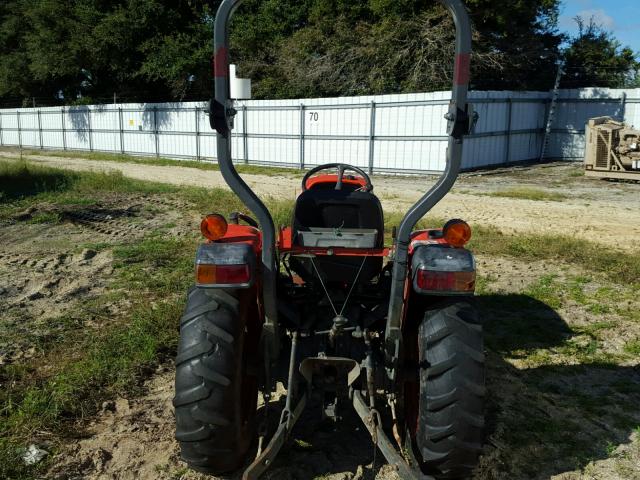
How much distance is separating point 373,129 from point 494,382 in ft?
43.1

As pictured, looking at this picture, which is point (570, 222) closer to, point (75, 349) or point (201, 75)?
point (75, 349)

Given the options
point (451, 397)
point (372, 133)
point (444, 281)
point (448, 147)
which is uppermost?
point (448, 147)

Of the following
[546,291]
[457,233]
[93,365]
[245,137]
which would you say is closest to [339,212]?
[457,233]

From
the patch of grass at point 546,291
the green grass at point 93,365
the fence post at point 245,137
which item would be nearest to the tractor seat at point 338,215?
the green grass at point 93,365

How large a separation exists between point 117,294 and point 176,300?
2.16ft

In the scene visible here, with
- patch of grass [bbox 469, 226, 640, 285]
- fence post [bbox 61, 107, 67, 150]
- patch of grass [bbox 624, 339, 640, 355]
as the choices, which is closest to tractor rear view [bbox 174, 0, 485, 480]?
patch of grass [bbox 624, 339, 640, 355]

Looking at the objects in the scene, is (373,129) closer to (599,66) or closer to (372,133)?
(372,133)

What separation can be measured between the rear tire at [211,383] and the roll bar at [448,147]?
224mm

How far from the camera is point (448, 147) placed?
8.08ft

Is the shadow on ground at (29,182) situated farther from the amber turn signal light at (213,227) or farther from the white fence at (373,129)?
the amber turn signal light at (213,227)

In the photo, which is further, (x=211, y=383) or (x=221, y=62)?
(x=211, y=383)

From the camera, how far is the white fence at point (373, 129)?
1588cm

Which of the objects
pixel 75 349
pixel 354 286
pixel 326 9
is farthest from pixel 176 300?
pixel 326 9

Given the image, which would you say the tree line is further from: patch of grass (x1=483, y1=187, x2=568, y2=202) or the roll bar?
the roll bar
